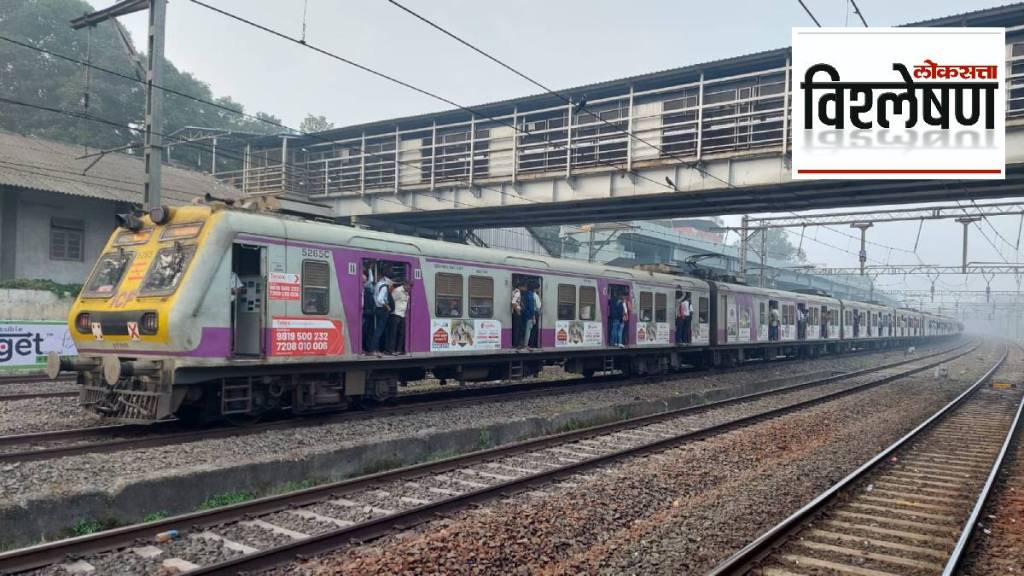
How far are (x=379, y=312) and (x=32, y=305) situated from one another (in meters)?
14.1

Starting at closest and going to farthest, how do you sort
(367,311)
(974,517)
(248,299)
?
(974,517)
(248,299)
(367,311)

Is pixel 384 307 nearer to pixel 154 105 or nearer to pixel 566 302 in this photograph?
pixel 566 302

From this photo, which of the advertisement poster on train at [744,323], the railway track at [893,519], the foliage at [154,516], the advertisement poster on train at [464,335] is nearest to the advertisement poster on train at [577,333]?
the advertisement poster on train at [464,335]

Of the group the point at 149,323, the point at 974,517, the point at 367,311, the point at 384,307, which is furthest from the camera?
A: the point at 384,307

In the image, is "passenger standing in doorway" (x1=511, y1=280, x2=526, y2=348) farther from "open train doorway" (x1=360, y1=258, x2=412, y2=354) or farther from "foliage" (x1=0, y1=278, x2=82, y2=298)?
"foliage" (x1=0, y1=278, x2=82, y2=298)

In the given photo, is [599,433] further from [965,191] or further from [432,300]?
[965,191]

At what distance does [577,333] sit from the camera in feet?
54.0

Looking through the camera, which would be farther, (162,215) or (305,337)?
(305,337)

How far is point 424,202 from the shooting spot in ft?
87.2

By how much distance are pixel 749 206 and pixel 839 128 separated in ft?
27.4

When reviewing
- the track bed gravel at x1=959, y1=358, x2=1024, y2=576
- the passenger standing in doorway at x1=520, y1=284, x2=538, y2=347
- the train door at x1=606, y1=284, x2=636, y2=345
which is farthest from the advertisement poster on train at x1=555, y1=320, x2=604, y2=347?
the track bed gravel at x1=959, y1=358, x2=1024, y2=576

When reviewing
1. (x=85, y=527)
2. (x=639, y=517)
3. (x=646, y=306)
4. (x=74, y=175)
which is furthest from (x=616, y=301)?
(x=74, y=175)

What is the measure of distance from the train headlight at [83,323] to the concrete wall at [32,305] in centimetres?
1034

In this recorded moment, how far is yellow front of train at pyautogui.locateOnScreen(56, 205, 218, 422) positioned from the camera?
29.7 ft
